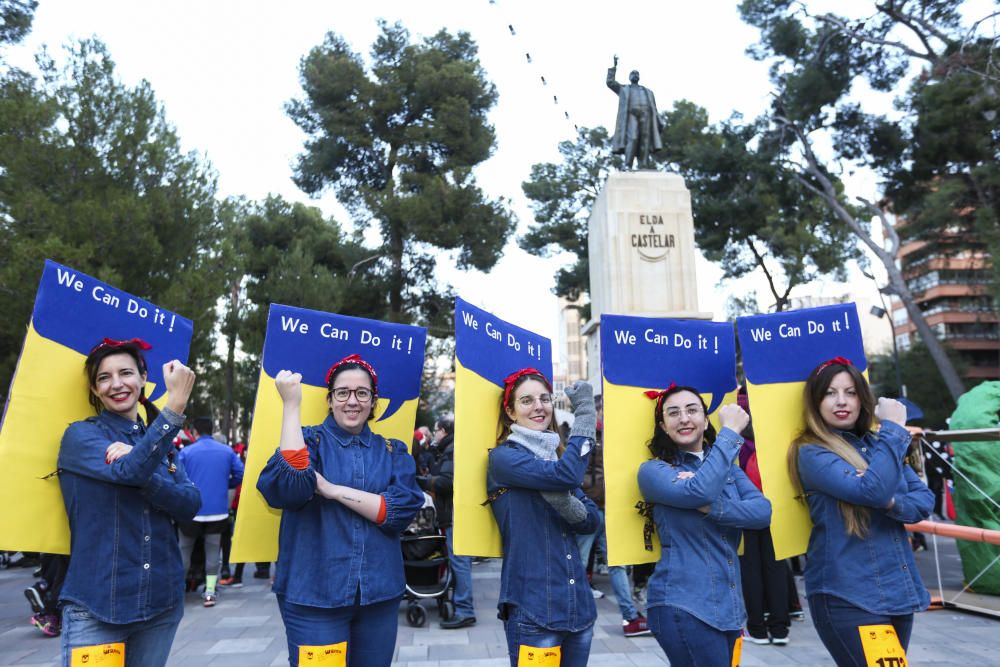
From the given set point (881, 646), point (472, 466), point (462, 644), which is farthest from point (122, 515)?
point (462, 644)

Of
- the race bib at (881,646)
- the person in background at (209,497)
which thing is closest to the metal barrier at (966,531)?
the race bib at (881,646)

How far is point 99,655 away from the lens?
2.45 metres

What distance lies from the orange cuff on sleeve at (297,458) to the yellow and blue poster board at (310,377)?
0.29m

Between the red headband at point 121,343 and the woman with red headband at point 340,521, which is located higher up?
the red headband at point 121,343

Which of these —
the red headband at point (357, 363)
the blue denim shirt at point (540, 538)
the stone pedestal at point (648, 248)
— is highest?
the stone pedestal at point (648, 248)

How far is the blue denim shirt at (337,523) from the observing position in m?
2.60

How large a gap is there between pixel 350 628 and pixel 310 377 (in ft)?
3.23

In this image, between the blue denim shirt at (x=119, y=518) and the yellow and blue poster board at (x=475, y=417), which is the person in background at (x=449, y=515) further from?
the blue denim shirt at (x=119, y=518)

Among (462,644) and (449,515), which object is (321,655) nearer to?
(462,644)

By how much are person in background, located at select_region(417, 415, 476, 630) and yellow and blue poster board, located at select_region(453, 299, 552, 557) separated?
8.51 feet

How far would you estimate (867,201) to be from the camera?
67.6 feet

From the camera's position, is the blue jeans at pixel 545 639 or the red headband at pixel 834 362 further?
the red headband at pixel 834 362

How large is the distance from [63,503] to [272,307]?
3.31ft

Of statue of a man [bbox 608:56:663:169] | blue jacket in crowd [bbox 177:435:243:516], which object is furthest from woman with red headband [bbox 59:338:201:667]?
statue of a man [bbox 608:56:663:169]
